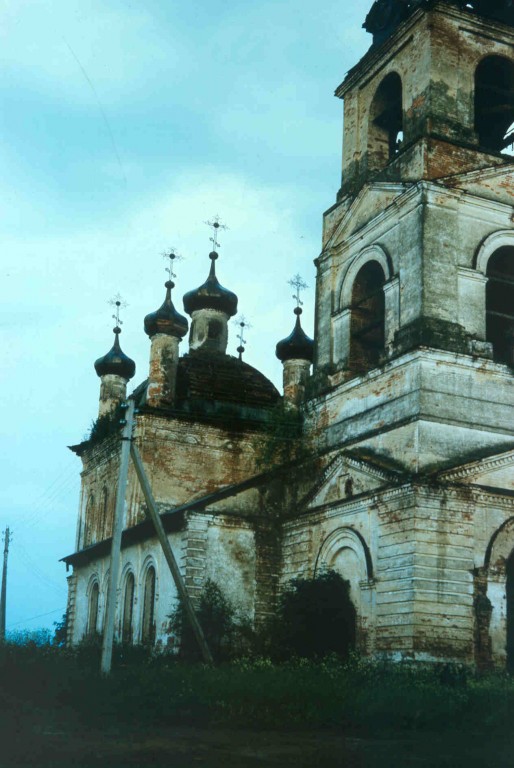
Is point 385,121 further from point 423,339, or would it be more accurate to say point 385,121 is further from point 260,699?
point 260,699

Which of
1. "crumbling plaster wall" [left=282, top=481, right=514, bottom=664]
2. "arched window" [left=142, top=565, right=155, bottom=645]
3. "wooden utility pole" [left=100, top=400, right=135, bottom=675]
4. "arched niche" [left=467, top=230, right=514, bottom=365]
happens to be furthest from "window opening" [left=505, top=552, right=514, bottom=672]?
"arched window" [left=142, top=565, right=155, bottom=645]

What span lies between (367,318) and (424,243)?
9.59 feet

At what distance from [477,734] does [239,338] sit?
801 inches

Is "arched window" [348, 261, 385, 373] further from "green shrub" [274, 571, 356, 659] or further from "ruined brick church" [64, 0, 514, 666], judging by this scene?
"green shrub" [274, 571, 356, 659]

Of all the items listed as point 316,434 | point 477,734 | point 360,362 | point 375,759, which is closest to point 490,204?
point 360,362

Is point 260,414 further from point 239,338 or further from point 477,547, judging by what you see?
point 477,547

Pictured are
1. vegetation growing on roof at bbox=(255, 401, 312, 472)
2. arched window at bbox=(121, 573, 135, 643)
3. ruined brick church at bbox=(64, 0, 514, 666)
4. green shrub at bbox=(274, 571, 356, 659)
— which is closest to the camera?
ruined brick church at bbox=(64, 0, 514, 666)

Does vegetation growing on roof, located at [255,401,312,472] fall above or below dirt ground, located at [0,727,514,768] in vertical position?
above

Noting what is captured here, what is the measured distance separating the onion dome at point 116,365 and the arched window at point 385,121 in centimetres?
952

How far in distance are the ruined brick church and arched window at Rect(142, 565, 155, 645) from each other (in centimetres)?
7

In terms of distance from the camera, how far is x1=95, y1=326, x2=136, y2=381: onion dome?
1078 inches

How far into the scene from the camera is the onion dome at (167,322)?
23.3 m

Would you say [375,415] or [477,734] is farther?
[375,415]

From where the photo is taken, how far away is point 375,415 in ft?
61.2
